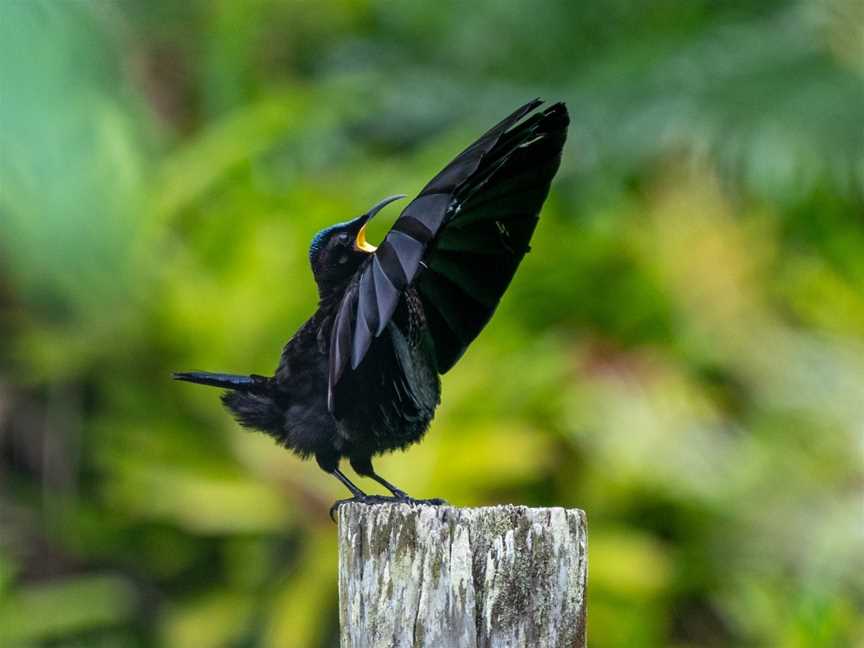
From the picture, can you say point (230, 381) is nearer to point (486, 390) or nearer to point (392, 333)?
point (392, 333)

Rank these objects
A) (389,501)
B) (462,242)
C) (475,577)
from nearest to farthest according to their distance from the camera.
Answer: (475,577)
(389,501)
(462,242)

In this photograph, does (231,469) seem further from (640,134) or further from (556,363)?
(640,134)

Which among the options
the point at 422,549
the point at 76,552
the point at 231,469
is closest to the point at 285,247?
the point at 231,469

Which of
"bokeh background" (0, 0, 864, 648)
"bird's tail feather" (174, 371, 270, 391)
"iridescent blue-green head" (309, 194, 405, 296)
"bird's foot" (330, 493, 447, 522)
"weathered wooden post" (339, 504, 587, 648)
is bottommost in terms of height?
"weathered wooden post" (339, 504, 587, 648)

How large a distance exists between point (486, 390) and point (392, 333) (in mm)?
3589

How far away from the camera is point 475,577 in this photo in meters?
2.01

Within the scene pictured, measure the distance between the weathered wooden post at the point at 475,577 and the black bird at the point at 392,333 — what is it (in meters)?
0.16

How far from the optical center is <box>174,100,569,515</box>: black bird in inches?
85.9

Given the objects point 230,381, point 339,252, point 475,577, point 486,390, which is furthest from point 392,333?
point 486,390

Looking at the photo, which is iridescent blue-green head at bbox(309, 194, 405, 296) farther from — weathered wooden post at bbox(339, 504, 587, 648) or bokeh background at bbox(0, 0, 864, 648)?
bokeh background at bbox(0, 0, 864, 648)

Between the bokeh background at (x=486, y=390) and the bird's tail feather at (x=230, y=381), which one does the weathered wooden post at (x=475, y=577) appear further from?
Result: the bokeh background at (x=486, y=390)

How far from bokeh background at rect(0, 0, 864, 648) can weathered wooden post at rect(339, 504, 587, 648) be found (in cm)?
224

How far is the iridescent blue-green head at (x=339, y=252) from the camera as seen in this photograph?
232 centimetres

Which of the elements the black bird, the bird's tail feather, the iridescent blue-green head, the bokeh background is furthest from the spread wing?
the bokeh background
